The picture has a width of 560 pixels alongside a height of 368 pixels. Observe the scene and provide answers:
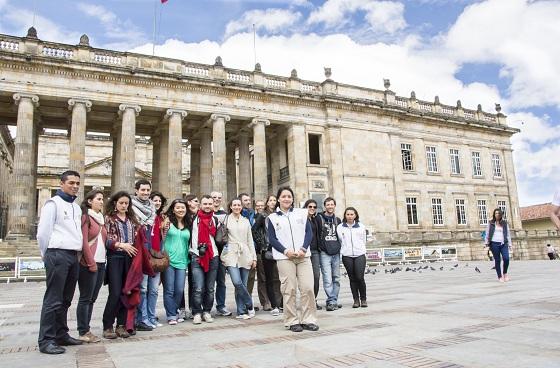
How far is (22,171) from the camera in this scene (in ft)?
66.7

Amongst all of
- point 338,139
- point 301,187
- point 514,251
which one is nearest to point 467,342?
point 301,187

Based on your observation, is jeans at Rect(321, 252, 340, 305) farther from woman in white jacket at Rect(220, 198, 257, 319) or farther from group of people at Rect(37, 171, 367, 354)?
woman in white jacket at Rect(220, 198, 257, 319)

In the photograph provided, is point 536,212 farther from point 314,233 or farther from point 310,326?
point 310,326

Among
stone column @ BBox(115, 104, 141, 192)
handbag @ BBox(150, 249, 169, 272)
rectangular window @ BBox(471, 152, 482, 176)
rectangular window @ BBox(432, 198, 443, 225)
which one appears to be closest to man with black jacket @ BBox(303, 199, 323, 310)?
handbag @ BBox(150, 249, 169, 272)

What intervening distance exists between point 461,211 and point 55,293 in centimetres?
3222

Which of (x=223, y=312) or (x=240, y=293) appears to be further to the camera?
(x=223, y=312)

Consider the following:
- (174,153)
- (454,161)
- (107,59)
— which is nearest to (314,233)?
(174,153)

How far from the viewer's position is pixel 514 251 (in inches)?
1254

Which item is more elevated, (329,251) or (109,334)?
(329,251)

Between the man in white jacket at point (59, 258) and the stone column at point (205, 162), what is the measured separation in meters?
21.0

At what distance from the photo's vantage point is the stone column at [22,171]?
20000mm

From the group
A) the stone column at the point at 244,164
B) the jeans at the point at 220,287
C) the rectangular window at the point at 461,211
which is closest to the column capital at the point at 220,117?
the stone column at the point at 244,164

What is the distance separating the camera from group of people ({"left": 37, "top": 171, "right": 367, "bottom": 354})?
4.88 meters

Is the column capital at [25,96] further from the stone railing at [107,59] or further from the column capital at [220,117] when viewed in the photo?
the column capital at [220,117]
